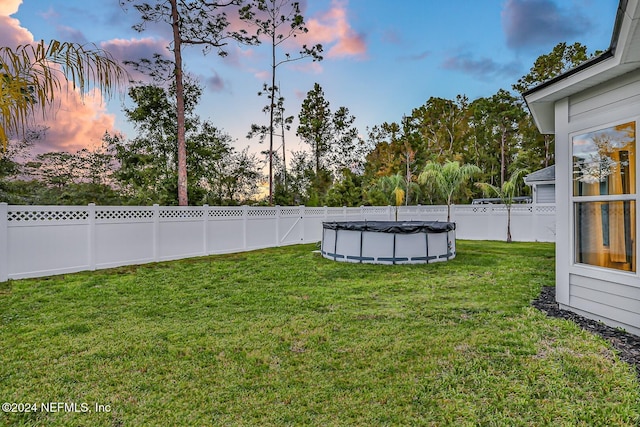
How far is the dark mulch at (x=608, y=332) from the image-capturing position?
2.78 m

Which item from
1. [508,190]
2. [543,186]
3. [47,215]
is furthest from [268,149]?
[543,186]

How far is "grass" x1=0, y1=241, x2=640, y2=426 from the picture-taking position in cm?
205

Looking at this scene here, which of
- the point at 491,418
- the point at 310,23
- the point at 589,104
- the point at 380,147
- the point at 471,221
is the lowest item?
the point at 491,418

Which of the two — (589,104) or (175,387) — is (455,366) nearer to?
(175,387)

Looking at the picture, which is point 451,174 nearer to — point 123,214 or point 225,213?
point 225,213

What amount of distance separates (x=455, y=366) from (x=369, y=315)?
1437 millimetres

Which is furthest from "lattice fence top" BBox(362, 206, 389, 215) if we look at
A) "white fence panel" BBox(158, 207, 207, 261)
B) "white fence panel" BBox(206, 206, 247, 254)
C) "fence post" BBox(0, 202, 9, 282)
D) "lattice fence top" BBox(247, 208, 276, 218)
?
"fence post" BBox(0, 202, 9, 282)

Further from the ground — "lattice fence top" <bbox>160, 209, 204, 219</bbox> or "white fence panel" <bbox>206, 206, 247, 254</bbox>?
"lattice fence top" <bbox>160, 209, 204, 219</bbox>

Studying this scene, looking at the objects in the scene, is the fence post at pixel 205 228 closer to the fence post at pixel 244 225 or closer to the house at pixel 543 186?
the fence post at pixel 244 225

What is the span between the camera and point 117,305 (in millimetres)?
4535

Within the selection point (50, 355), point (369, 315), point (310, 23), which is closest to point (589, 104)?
point (369, 315)

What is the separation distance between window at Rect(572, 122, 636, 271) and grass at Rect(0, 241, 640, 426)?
835 millimetres

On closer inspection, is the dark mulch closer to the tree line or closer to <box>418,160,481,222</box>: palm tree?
the tree line

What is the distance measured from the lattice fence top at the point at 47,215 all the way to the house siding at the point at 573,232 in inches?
321
